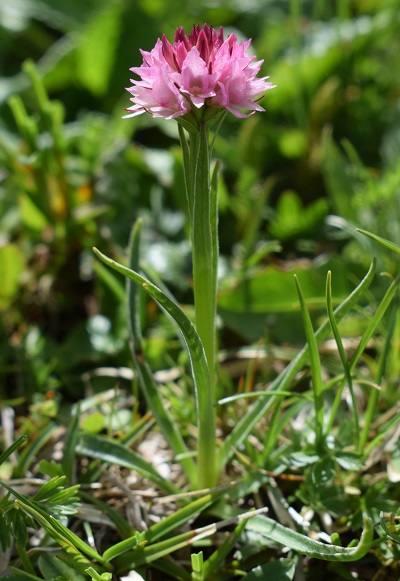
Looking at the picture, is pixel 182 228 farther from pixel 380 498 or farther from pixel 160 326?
pixel 380 498

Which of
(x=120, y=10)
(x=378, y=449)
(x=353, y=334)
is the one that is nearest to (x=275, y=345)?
(x=353, y=334)

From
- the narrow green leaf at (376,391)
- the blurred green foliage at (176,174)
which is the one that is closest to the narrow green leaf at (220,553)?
the narrow green leaf at (376,391)

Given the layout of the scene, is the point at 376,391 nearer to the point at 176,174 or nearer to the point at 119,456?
the point at 119,456

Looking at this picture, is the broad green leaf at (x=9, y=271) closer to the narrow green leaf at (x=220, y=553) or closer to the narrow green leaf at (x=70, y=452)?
the narrow green leaf at (x=70, y=452)

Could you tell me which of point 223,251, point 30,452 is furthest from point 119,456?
point 223,251

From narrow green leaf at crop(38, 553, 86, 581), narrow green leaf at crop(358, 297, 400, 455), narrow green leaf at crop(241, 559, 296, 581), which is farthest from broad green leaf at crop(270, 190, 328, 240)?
narrow green leaf at crop(38, 553, 86, 581)

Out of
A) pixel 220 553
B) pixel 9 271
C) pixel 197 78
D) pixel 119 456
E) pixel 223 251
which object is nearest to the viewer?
pixel 197 78
